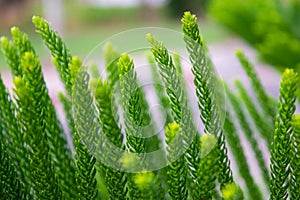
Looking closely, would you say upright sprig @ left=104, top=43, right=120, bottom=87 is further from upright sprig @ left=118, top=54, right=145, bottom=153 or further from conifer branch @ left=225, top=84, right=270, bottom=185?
conifer branch @ left=225, top=84, right=270, bottom=185

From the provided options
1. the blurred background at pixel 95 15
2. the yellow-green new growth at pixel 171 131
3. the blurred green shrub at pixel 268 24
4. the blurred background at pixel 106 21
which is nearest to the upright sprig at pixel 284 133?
the yellow-green new growth at pixel 171 131

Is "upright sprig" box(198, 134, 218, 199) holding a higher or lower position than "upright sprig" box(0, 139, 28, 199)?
lower

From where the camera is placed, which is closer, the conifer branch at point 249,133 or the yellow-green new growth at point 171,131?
the yellow-green new growth at point 171,131

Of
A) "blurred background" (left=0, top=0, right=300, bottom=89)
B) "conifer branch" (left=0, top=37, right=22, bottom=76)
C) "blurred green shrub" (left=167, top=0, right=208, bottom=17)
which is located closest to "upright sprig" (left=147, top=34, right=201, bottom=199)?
"conifer branch" (left=0, top=37, right=22, bottom=76)

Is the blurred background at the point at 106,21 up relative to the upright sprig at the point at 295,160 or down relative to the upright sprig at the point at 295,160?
up

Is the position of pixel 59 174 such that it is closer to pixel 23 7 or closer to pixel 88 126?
pixel 88 126

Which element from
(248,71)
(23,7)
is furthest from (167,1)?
(248,71)

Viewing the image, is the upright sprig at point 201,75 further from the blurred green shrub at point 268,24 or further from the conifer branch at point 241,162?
the blurred green shrub at point 268,24
